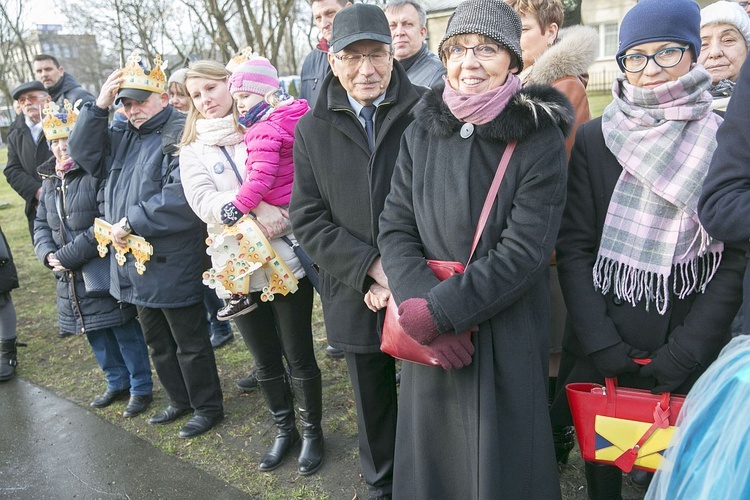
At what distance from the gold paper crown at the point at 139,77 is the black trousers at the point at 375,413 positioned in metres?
2.07

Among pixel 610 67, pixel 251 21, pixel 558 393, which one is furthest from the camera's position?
pixel 610 67

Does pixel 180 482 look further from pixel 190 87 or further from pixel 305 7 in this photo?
pixel 305 7

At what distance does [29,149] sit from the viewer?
20.0 ft

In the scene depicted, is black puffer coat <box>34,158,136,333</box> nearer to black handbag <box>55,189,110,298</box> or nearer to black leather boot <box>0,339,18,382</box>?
black handbag <box>55,189,110,298</box>

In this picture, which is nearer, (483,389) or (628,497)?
(483,389)

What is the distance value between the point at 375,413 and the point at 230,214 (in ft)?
3.99

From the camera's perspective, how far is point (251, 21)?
622 inches

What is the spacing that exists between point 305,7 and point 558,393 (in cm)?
2405

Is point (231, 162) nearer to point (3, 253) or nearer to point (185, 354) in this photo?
point (185, 354)

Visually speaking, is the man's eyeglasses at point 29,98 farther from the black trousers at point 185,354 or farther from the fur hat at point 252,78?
the fur hat at point 252,78

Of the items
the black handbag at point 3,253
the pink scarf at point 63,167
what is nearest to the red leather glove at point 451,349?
the pink scarf at point 63,167

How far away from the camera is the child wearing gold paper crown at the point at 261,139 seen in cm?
301

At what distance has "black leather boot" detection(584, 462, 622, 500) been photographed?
2.48m

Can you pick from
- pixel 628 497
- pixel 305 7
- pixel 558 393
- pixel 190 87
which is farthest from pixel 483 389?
Result: pixel 305 7
